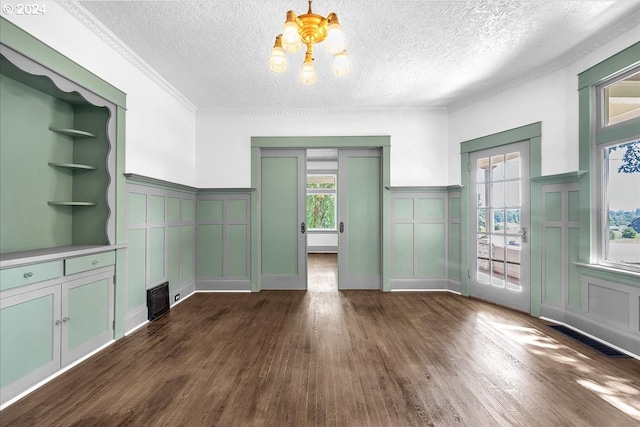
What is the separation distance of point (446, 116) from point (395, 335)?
3680 millimetres

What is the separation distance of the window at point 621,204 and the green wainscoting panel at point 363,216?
2.77 m

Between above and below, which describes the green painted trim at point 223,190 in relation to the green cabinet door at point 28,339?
above

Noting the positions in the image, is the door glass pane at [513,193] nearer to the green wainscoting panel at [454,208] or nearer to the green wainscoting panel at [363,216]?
the green wainscoting panel at [454,208]

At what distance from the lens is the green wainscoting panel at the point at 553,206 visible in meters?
3.31

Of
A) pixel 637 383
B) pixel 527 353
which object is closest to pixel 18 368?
pixel 527 353

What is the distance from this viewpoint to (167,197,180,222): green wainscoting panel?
3.86 metres

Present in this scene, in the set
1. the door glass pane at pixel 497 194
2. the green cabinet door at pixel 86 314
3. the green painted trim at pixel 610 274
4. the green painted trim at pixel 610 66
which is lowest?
the green cabinet door at pixel 86 314

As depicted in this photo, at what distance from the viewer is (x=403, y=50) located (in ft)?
9.96

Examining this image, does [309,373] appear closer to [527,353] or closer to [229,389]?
[229,389]

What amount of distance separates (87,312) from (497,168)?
521 cm

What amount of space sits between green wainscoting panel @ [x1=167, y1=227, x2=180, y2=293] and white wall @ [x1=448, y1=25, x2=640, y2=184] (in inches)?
190

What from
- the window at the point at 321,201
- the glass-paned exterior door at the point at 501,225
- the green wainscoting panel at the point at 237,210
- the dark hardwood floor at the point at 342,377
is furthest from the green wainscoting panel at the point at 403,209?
the window at the point at 321,201

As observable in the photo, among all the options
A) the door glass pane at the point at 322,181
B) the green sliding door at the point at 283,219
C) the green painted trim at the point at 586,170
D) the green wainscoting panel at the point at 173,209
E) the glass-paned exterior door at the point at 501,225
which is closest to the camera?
the green painted trim at the point at 586,170

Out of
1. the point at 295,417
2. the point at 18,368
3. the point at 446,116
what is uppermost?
the point at 446,116
